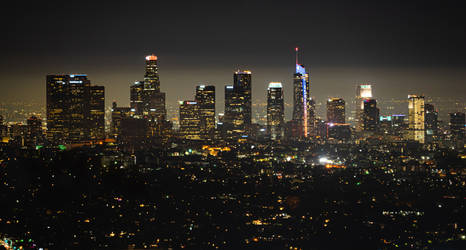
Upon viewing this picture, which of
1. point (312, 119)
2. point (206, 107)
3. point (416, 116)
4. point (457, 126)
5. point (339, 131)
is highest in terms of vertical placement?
point (206, 107)

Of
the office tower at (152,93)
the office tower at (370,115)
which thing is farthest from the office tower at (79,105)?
the office tower at (370,115)

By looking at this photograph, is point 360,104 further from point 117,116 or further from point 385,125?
point 117,116

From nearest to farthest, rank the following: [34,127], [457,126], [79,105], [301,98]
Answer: [34,127]
[79,105]
[457,126]
[301,98]

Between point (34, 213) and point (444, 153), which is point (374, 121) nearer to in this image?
point (444, 153)

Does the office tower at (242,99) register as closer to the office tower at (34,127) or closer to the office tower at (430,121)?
the office tower at (430,121)

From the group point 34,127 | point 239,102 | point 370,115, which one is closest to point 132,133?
point 34,127

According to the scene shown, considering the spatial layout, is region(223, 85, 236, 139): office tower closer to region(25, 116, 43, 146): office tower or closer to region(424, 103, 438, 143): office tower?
region(424, 103, 438, 143): office tower

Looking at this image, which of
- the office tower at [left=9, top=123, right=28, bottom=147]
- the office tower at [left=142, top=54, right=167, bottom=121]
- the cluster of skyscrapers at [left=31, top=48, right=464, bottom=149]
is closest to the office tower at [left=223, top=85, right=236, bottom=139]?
the cluster of skyscrapers at [left=31, top=48, right=464, bottom=149]
